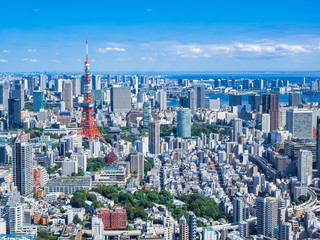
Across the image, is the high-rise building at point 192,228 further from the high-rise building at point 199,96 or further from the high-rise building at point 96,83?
the high-rise building at point 96,83

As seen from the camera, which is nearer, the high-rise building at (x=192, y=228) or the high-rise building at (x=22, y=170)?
the high-rise building at (x=192, y=228)

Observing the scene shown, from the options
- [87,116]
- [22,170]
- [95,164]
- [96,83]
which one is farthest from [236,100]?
[22,170]

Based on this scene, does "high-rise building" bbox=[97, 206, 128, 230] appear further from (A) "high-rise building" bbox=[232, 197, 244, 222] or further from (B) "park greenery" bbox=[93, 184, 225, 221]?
(A) "high-rise building" bbox=[232, 197, 244, 222]

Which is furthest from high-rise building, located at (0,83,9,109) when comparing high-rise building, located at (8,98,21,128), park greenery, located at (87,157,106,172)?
park greenery, located at (87,157,106,172)

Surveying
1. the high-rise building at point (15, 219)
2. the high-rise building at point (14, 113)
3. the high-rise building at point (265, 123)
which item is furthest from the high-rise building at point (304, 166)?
the high-rise building at point (14, 113)

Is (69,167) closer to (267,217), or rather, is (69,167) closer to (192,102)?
(267,217)
